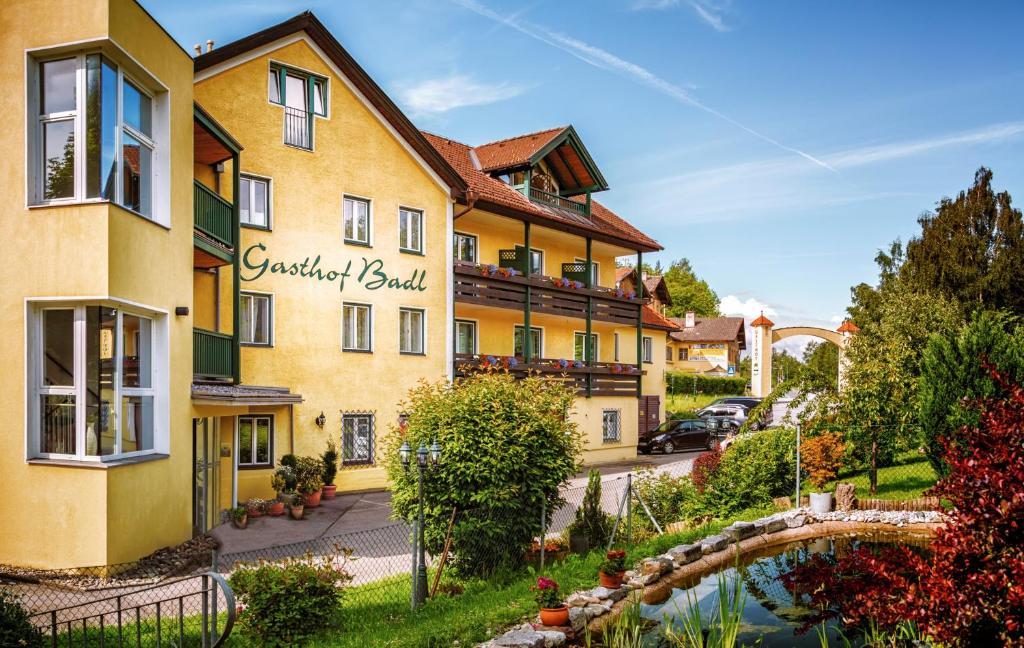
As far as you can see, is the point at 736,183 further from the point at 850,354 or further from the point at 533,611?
the point at 533,611

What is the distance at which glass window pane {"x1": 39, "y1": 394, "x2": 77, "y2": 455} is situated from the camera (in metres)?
10.8

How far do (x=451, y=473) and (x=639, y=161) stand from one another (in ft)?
44.2

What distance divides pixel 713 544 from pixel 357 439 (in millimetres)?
11508

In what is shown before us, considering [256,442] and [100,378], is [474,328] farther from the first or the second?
[100,378]

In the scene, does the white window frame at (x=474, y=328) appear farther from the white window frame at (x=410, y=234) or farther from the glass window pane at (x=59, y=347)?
the glass window pane at (x=59, y=347)

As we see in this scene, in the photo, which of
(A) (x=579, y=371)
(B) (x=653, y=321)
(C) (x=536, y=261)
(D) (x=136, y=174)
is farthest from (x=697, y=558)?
(B) (x=653, y=321)

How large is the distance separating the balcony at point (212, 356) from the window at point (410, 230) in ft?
24.8

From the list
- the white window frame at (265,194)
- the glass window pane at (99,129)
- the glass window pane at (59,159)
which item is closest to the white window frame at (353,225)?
the white window frame at (265,194)

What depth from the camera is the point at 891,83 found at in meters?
16.0

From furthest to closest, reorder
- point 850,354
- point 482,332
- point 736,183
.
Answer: point 482,332 < point 736,183 < point 850,354

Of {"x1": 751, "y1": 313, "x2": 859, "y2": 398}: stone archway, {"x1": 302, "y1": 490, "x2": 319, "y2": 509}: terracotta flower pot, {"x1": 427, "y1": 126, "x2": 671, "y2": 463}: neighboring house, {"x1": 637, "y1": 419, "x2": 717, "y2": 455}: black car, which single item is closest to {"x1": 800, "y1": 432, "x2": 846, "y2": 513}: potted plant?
{"x1": 427, "y1": 126, "x2": 671, "y2": 463}: neighboring house

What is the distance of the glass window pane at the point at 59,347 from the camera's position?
10.9m

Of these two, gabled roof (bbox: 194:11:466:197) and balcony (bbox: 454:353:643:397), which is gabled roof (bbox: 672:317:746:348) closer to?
balcony (bbox: 454:353:643:397)

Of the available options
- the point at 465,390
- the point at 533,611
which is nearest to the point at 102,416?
the point at 465,390
